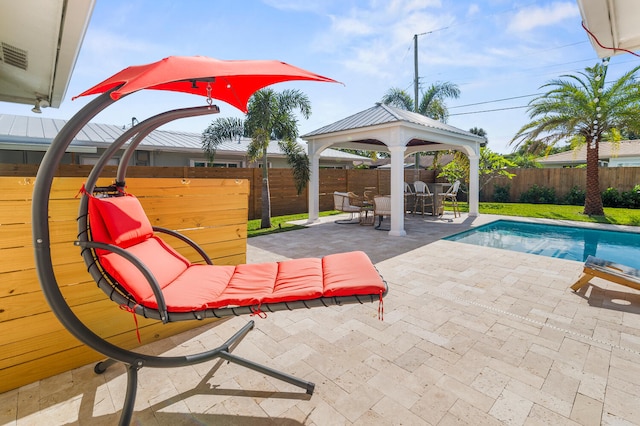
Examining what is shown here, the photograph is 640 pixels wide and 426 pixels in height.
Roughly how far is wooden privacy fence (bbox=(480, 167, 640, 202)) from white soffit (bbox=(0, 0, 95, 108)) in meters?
18.8

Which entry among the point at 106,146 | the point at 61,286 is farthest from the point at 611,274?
the point at 106,146

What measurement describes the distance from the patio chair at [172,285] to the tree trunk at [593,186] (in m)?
14.2

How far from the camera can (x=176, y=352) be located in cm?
275

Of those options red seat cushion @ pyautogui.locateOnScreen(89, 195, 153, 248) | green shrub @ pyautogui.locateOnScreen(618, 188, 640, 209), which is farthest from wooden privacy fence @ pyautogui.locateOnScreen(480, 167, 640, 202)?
red seat cushion @ pyautogui.locateOnScreen(89, 195, 153, 248)

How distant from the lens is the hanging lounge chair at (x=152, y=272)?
171 cm

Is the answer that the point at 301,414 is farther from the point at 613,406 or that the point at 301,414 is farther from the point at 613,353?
the point at 613,353

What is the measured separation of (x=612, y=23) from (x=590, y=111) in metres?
12.1

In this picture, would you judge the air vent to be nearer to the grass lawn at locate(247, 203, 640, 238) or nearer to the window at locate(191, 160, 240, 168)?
the grass lawn at locate(247, 203, 640, 238)

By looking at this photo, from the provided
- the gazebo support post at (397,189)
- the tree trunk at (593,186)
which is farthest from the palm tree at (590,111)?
the gazebo support post at (397,189)

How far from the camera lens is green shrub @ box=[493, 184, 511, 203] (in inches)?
680

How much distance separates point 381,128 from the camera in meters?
8.55

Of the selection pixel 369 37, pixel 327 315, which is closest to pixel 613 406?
pixel 327 315

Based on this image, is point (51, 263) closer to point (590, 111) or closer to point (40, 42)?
point (40, 42)

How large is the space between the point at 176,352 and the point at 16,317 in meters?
1.14
